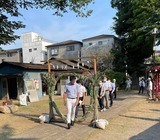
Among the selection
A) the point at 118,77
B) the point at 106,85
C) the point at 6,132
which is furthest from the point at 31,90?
the point at 118,77

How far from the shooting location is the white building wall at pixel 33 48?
53.1 meters

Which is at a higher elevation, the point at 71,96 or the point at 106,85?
the point at 106,85

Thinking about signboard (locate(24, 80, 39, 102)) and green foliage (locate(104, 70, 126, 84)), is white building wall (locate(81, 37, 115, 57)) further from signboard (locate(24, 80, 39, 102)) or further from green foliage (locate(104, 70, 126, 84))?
signboard (locate(24, 80, 39, 102))

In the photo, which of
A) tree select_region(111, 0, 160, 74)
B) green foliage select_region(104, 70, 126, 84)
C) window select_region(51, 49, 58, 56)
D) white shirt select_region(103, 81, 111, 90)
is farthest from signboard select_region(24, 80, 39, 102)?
window select_region(51, 49, 58, 56)

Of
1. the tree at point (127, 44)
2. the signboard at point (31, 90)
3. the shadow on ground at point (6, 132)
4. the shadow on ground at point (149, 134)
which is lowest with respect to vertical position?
the shadow on ground at point (6, 132)

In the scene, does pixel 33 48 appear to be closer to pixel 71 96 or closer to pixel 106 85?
pixel 106 85

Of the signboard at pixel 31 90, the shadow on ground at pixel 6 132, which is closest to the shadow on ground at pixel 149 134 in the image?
the shadow on ground at pixel 6 132

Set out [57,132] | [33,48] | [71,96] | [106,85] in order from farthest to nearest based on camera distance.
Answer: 1. [33,48]
2. [106,85]
3. [71,96]
4. [57,132]

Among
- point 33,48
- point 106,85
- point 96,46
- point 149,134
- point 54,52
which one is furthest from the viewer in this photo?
point 33,48

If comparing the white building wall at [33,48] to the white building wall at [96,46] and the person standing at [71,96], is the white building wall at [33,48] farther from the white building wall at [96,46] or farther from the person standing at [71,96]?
the person standing at [71,96]

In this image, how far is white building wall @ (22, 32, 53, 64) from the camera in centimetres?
5306

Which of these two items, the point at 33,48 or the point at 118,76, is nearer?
the point at 118,76

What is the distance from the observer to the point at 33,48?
5359cm

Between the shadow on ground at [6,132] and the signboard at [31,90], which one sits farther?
the signboard at [31,90]
